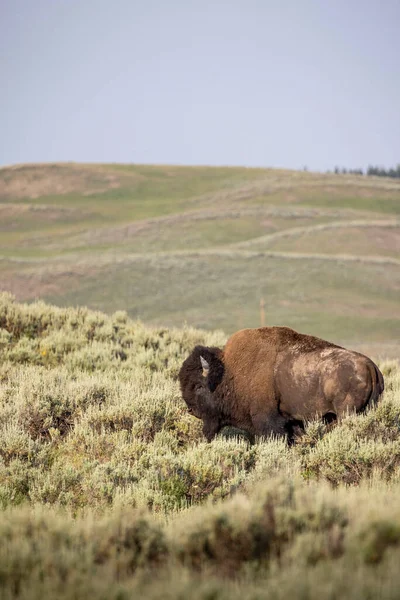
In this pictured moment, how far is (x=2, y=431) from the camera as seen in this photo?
24.8ft

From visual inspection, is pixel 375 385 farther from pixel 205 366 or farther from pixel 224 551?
pixel 224 551

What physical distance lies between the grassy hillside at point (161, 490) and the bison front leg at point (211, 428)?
0.35 ft

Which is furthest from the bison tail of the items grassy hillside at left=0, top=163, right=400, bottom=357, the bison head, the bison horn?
grassy hillside at left=0, top=163, right=400, bottom=357

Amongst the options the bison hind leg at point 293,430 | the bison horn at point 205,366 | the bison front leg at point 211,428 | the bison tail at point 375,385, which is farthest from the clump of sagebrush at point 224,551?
the bison horn at point 205,366

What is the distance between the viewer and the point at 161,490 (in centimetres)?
634

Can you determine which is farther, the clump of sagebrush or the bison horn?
the bison horn

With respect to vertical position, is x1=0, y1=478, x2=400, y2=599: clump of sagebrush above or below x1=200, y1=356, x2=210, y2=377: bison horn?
below

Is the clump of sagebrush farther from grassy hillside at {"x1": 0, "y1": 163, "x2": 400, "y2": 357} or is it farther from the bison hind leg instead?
grassy hillside at {"x1": 0, "y1": 163, "x2": 400, "y2": 357}

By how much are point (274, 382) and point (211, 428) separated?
0.87m

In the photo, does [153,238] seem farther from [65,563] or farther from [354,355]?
[65,563]

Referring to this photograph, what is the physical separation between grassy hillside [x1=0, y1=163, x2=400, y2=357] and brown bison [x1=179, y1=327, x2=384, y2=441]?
1459 cm

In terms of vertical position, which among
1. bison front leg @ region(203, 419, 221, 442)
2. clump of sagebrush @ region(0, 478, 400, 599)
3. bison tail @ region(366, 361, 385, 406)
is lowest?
bison front leg @ region(203, 419, 221, 442)

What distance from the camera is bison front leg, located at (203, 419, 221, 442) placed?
25.7ft

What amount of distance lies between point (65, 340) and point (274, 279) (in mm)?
26733
